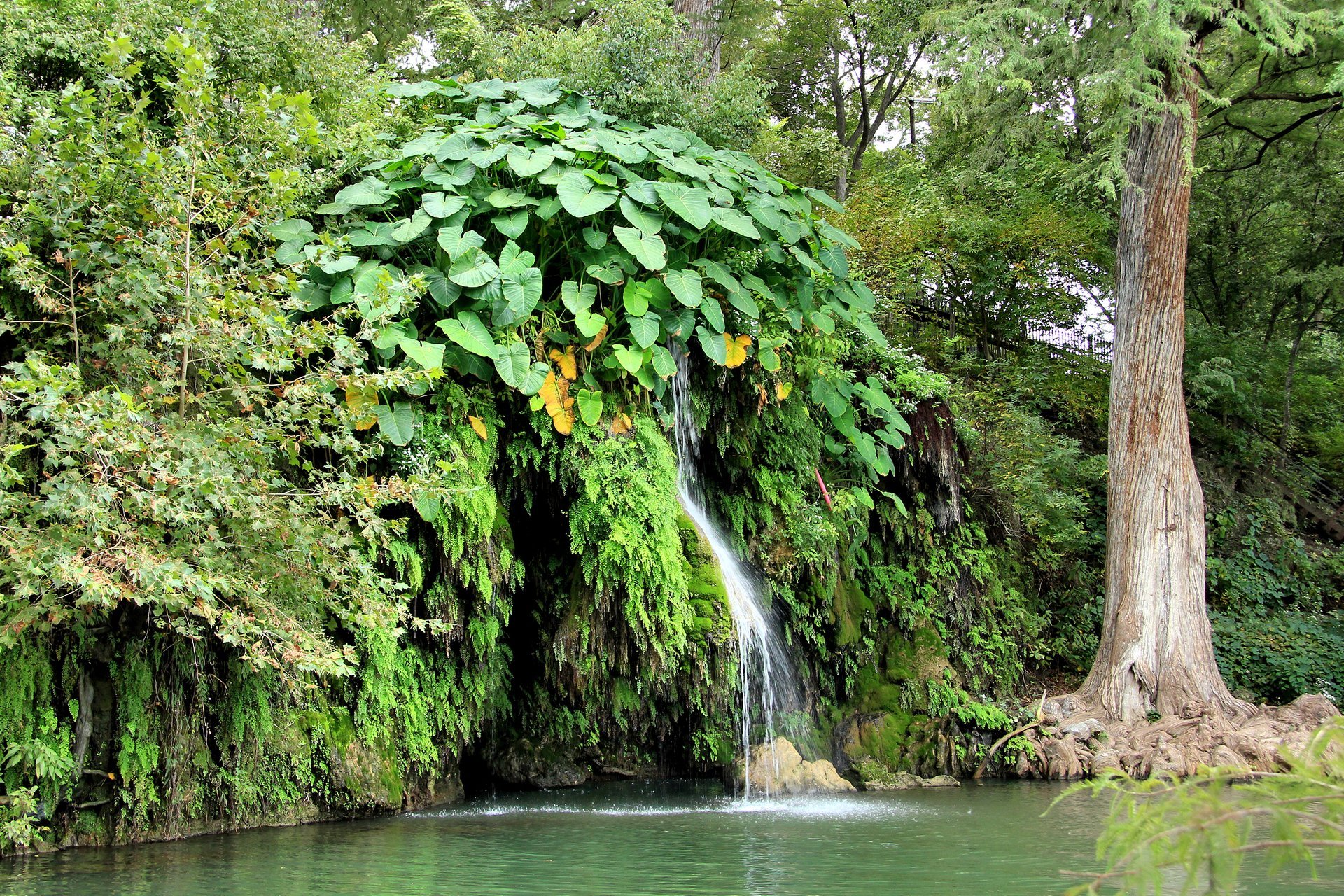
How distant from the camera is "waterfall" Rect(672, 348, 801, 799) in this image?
7371 millimetres

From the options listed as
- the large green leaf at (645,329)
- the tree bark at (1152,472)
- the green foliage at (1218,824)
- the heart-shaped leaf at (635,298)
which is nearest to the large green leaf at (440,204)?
the heart-shaped leaf at (635,298)

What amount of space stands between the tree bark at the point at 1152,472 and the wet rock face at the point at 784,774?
3541 millimetres

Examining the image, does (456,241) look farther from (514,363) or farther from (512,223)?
(514,363)

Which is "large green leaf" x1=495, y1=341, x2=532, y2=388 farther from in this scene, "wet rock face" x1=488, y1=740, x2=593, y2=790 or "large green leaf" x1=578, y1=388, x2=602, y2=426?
"wet rock face" x1=488, y1=740, x2=593, y2=790

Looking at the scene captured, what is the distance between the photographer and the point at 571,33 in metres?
9.61

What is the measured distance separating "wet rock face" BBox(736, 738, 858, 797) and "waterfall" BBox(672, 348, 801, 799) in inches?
2.0

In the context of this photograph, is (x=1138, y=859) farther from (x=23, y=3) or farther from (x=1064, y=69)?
(x=1064, y=69)

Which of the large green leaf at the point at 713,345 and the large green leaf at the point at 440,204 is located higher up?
the large green leaf at the point at 440,204

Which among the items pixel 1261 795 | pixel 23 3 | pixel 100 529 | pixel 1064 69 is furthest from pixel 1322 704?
pixel 23 3

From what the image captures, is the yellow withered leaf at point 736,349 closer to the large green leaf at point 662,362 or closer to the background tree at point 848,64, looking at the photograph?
the large green leaf at point 662,362

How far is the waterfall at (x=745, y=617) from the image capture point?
7371 mm

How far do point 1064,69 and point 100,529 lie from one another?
9.60 metres

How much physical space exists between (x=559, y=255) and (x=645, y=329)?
0.95 metres

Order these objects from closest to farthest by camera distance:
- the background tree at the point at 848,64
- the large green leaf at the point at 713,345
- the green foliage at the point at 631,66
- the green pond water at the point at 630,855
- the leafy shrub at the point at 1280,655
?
the green pond water at the point at 630,855 → the large green leaf at the point at 713,345 → the green foliage at the point at 631,66 → the leafy shrub at the point at 1280,655 → the background tree at the point at 848,64
